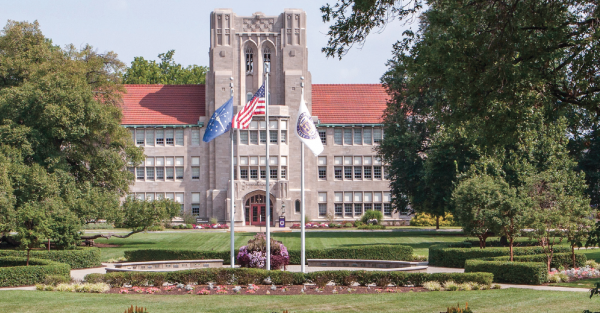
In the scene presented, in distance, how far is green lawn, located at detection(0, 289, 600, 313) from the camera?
48.6 ft

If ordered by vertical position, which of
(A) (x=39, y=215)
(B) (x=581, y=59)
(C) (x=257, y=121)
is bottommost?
(A) (x=39, y=215)

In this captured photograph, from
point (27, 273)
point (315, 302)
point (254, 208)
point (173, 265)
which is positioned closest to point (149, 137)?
point (254, 208)

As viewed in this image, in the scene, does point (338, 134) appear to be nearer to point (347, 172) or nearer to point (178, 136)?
point (347, 172)

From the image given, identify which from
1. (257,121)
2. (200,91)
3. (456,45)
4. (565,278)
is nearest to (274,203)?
(257,121)

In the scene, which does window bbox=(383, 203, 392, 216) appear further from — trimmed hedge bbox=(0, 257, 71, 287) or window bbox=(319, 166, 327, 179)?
trimmed hedge bbox=(0, 257, 71, 287)

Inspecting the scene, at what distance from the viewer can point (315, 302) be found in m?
16.0

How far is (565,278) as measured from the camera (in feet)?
66.6

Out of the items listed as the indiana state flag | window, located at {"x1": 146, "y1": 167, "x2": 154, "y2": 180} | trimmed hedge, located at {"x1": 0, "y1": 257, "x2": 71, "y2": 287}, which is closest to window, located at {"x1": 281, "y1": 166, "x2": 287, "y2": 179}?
window, located at {"x1": 146, "y1": 167, "x2": 154, "y2": 180}

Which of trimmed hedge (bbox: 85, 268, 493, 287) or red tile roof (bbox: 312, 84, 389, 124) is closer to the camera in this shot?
trimmed hedge (bbox: 85, 268, 493, 287)

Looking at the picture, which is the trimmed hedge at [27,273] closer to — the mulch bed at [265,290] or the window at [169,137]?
the mulch bed at [265,290]

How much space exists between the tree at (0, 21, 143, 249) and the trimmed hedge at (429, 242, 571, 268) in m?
15.7

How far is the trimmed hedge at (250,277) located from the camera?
1933 centimetres

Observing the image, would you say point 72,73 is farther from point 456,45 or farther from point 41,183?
point 456,45

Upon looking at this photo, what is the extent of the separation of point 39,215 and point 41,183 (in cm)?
605
